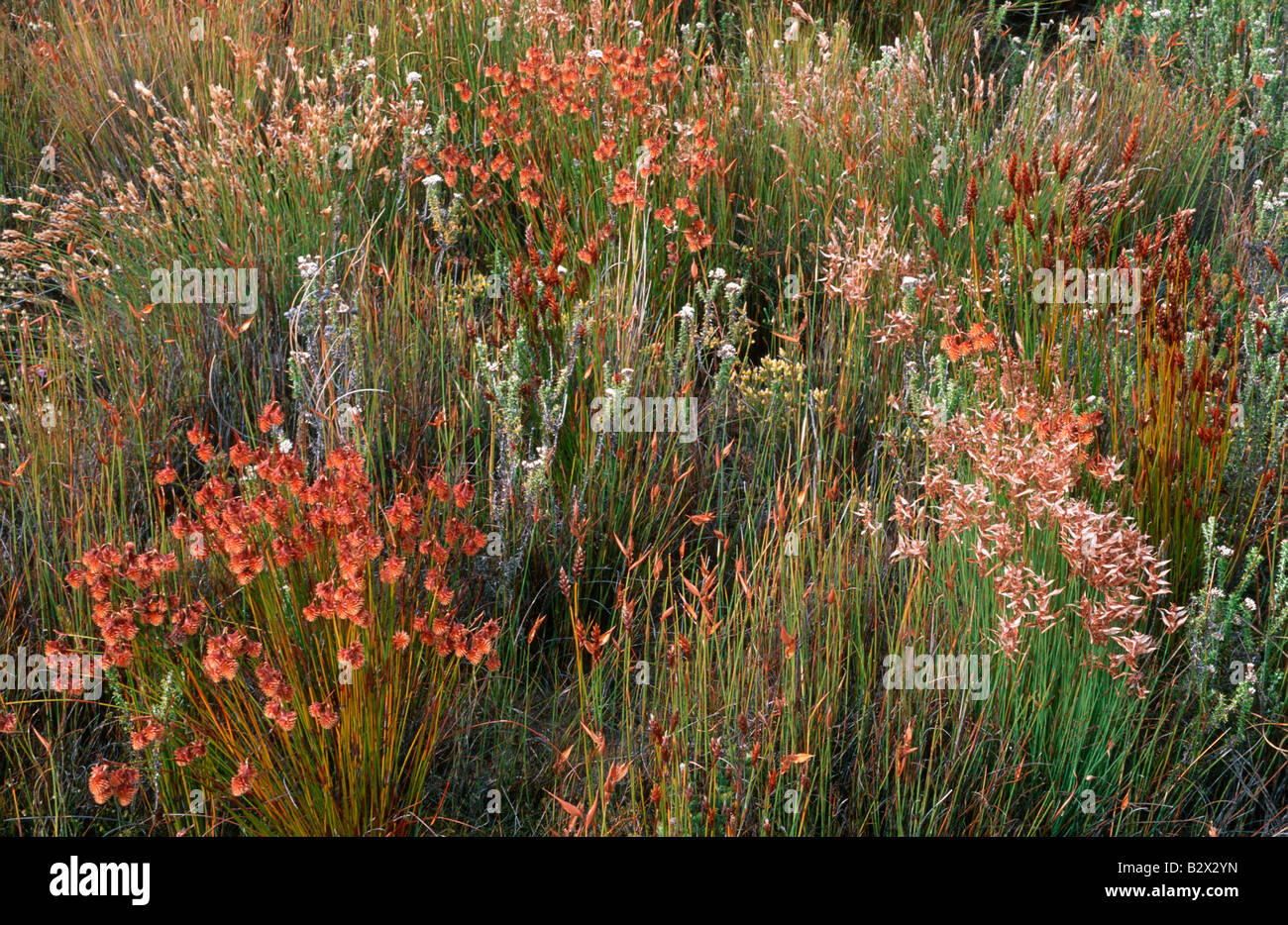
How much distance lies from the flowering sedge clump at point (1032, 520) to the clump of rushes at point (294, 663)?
2.75 ft

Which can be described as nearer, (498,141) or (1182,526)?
(1182,526)

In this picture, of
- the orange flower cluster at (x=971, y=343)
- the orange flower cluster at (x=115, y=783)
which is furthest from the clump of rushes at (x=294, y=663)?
the orange flower cluster at (x=971, y=343)

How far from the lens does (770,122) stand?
356 centimetres

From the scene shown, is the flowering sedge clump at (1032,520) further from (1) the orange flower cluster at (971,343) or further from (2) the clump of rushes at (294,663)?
(2) the clump of rushes at (294,663)

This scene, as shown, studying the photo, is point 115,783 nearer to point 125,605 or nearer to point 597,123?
point 125,605

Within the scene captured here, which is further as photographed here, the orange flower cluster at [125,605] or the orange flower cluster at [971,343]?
the orange flower cluster at [971,343]

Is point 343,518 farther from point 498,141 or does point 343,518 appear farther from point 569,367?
point 498,141

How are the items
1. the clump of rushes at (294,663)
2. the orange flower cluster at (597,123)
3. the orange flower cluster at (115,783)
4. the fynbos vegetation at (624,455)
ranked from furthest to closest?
the orange flower cluster at (597,123) → the fynbos vegetation at (624,455) → the clump of rushes at (294,663) → the orange flower cluster at (115,783)

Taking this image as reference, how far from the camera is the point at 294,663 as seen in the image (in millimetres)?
1753

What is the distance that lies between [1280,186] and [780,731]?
2986 mm

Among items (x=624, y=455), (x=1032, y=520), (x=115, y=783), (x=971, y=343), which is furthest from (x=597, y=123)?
(x=115, y=783)

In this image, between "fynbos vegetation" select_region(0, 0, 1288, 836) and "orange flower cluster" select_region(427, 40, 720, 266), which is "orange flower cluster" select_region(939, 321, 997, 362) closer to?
"fynbos vegetation" select_region(0, 0, 1288, 836)

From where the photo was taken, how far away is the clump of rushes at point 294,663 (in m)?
1.62
